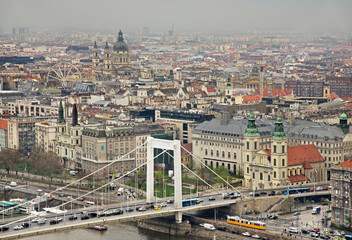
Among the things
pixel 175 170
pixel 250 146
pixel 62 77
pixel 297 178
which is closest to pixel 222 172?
pixel 250 146

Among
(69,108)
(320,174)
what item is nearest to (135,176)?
(320,174)

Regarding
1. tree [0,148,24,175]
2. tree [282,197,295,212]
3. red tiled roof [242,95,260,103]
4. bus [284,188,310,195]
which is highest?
red tiled roof [242,95,260,103]

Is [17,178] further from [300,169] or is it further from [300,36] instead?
[300,36]

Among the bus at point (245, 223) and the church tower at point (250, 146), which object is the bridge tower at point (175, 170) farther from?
the church tower at point (250, 146)

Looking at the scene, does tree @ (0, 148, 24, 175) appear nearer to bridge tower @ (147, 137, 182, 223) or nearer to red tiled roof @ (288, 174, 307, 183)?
bridge tower @ (147, 137, 182, 223)

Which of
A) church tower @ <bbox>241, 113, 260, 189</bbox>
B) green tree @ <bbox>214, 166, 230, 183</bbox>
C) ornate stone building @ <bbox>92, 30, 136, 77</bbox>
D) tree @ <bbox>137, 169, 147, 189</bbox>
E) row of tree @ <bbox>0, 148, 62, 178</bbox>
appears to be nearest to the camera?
church tower @ <bbox>241, 113, 260, 189</bbox>

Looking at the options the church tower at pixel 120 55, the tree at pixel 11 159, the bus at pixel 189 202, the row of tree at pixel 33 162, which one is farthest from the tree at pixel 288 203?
the church tower at pixel 120 55

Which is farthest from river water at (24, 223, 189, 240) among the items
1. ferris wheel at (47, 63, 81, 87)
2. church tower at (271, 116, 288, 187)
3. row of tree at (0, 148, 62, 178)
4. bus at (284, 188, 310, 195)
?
ferris wheel at (47, 63, 81, 87)

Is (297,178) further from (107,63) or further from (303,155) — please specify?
(107,63)
